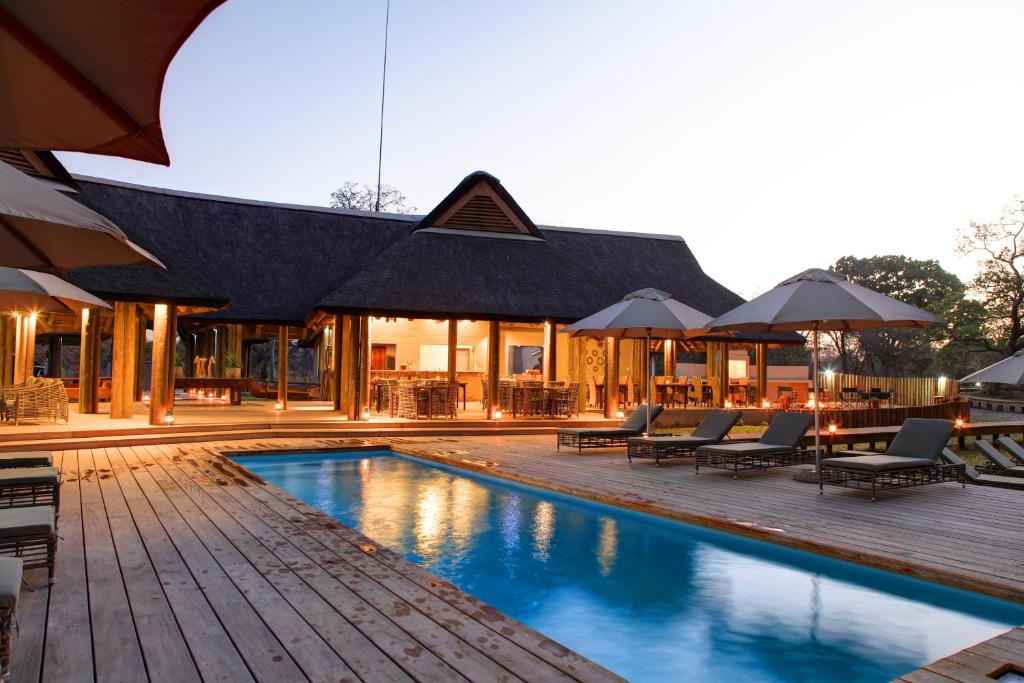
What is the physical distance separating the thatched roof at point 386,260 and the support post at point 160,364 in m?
Answer: 0.73

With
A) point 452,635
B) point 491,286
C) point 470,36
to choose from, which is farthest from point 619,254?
point 452,635

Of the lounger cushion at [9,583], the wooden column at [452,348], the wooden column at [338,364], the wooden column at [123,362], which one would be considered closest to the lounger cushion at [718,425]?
the wooden column at [452,348]

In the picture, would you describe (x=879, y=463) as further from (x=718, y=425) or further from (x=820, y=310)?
(x=718, y=425)

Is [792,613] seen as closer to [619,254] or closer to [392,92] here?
[619,254]

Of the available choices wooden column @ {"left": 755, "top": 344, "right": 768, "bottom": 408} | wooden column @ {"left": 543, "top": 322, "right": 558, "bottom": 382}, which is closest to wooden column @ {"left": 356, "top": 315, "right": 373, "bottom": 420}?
wooden column @ {"left": 543, "top": 322, "right": 558, "bottom": 382}

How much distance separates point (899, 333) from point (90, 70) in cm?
4483

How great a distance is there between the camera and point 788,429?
9.30 m

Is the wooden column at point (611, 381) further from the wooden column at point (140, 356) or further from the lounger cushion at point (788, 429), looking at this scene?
the wooden column at point (140, 356)

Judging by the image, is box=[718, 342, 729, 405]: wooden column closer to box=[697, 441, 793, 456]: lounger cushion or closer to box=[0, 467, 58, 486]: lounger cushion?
box=[697, 441, 793, 456]: lounger cushion

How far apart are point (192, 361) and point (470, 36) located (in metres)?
15.8

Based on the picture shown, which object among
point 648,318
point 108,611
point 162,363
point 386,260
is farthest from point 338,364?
point 108,611

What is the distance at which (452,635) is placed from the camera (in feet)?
11.2

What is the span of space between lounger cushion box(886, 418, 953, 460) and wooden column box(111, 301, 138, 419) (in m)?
12.5

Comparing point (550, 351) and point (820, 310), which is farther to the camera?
point (550, 351)
